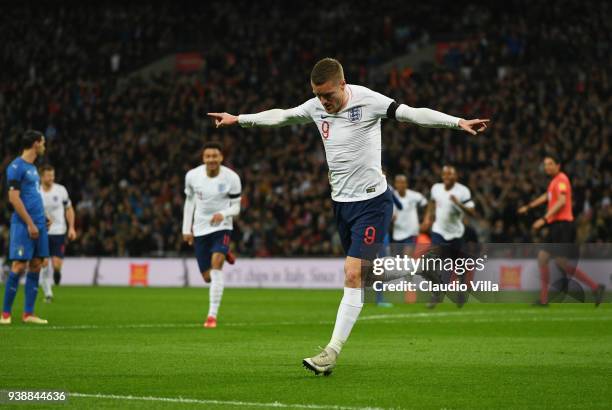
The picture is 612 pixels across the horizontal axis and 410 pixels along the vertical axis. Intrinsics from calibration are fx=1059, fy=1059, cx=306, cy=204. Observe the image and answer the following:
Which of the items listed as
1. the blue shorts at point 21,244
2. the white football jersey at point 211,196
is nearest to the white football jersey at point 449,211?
the white football jersey at point 211,196

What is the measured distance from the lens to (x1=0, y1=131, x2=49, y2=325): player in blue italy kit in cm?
1387

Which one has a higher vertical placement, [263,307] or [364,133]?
[364,133]

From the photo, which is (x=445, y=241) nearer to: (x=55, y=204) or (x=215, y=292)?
(x=215, y=292)

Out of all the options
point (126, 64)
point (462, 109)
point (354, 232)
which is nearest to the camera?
point (354, 232)

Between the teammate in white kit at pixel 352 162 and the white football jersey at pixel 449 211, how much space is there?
9.75 m

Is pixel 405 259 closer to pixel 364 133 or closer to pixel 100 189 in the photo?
pixel 364 133

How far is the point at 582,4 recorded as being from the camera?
35.4 metres

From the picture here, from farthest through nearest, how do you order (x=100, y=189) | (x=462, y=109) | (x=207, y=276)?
(x=100, y=189)
(x=462, y=109)
(x=207, y=276)

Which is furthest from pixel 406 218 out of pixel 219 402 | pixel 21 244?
pixel 219 402

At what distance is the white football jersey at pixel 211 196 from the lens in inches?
578

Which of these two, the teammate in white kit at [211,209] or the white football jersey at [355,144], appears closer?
the white football jersey at [355,144]

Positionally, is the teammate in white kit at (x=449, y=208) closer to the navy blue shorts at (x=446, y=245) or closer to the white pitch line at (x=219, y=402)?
the navy blue shorts at (x=446, y=245)

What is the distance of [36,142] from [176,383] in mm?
7038

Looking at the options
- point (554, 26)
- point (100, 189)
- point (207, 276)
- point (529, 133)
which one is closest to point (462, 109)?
point (529, 133)
